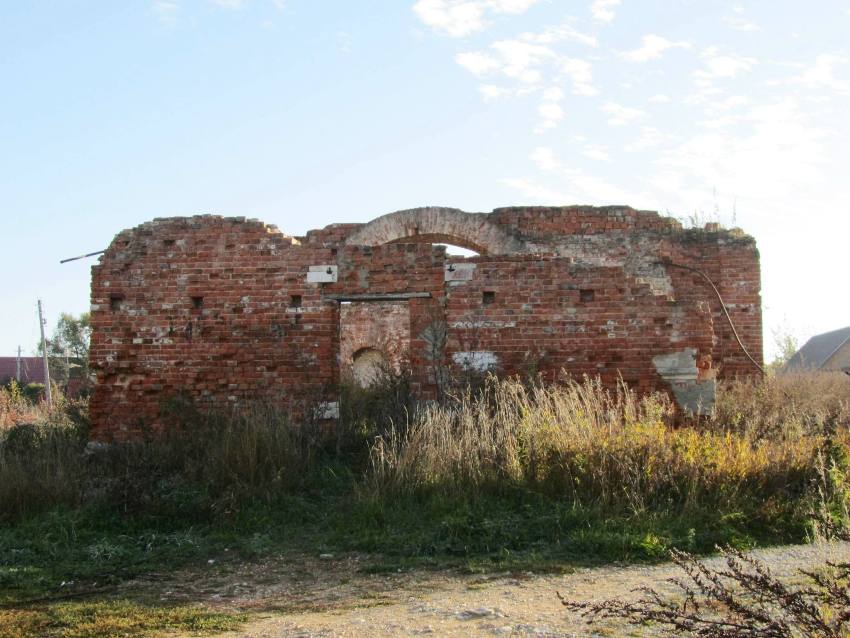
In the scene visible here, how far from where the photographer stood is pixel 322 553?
20.7ft

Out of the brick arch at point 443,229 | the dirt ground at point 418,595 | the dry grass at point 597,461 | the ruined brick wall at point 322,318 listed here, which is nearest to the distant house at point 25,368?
the brick arch at point 443,229

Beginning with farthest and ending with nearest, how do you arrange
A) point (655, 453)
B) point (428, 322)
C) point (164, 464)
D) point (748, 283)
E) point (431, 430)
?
point (748, 283) → point (428, 322) → point (164, 464) → point (431, 430) → point (655, 453)

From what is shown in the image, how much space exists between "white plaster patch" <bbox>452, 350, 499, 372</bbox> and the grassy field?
0.71m

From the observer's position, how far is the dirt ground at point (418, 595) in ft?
14.4

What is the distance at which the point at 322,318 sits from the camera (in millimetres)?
9805

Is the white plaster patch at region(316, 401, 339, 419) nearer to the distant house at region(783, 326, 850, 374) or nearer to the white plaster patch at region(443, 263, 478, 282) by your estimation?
the white plaster patch at region(443, 263, 478, 282)

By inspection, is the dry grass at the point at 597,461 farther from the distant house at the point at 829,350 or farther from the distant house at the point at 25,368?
the distant house at the point at 25,368

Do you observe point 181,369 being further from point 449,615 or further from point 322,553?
point 449,615

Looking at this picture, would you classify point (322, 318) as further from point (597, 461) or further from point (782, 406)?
point (782, 406)

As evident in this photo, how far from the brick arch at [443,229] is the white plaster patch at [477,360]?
2.85m

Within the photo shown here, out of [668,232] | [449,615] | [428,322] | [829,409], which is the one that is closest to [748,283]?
[668,232]

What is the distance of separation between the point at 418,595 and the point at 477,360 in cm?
463

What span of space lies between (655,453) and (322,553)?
2868 millimetres

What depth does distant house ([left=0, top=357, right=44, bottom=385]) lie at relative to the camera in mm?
43188
